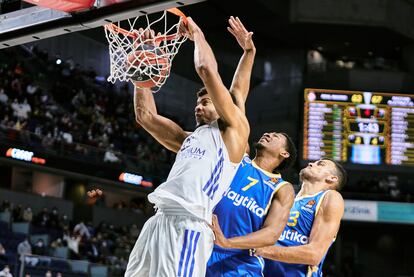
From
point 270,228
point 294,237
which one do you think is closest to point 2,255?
point 294,237

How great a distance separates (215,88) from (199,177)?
48 cm

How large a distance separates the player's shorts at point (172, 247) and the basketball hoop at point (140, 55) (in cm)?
102

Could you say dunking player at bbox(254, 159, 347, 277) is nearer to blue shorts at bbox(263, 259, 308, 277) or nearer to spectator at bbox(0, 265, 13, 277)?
blue shorts at bbox(263, 259, 308, 277)

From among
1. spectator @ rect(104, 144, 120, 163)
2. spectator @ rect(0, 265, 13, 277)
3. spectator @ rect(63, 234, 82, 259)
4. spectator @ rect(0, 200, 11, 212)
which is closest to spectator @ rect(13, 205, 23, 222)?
spectator @ rect(0, 200, 11, 212)

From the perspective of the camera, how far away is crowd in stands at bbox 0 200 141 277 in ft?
52.8

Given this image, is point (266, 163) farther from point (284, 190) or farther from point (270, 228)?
point (270, 228)

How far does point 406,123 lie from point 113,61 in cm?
1345

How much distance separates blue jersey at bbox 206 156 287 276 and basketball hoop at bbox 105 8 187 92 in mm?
856

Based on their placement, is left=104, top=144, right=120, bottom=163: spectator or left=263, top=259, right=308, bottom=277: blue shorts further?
left=104, top=144, right=120, bottom=163: spectator

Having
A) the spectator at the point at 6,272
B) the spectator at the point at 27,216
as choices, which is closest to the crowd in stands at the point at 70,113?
the spectator at the point at 27,216

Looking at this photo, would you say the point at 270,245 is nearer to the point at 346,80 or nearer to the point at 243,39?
the point at 243,39

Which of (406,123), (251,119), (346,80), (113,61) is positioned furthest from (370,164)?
(113,61)

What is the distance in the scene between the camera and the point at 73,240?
17.4 metres

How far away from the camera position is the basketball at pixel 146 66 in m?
4.70
